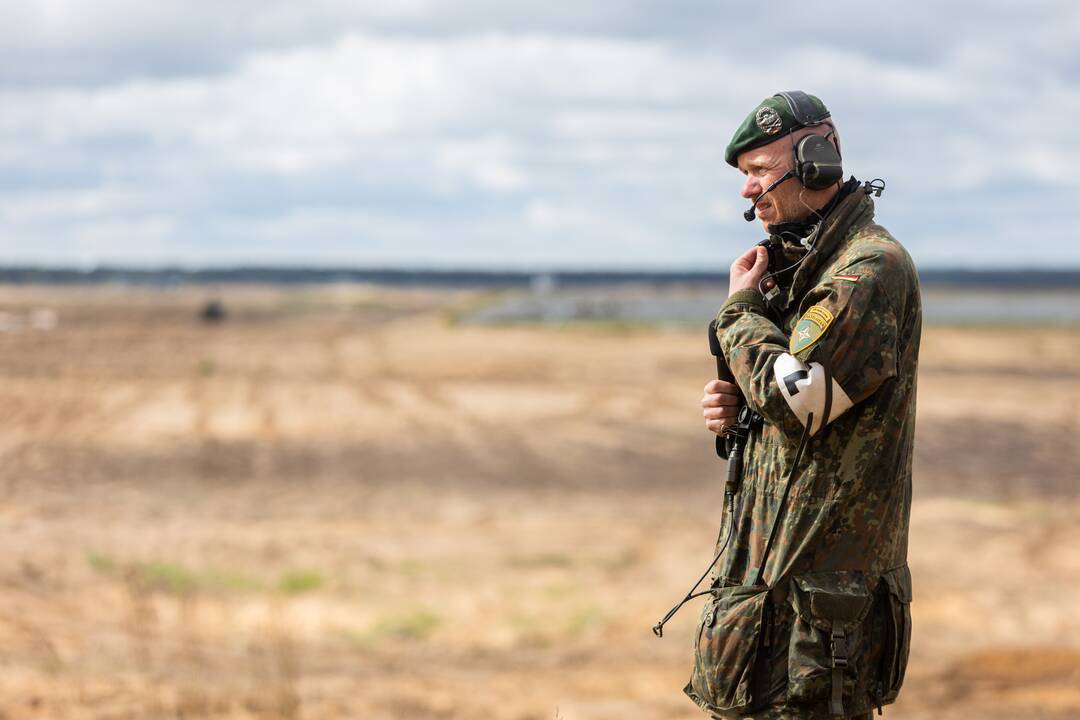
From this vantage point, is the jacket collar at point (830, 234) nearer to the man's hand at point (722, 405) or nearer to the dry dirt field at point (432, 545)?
the man's hand at point (722, 405)

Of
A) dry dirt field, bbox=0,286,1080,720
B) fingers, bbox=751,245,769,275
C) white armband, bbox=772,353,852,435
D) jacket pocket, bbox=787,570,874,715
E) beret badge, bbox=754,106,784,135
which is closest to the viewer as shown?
white armband, bbox=772,353,852,435

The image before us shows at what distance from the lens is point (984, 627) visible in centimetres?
796

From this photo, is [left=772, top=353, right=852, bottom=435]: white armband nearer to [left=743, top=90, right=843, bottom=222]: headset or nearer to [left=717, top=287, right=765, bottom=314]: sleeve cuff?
[left=717, top=287, right=765, bottom=314]: sleeve cuff

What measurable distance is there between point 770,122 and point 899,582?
3.64 feet

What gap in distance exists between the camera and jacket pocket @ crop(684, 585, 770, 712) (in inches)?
109

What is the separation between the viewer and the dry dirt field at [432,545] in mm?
6668

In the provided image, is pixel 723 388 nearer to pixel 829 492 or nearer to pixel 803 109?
pixel 829 492

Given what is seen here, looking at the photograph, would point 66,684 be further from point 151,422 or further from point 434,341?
point 434,341

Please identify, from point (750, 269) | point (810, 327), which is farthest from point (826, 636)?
point (750, 269)

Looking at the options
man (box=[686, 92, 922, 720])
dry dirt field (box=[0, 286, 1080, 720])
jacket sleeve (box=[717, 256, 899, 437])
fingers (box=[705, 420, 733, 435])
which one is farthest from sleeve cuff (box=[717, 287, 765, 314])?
dry dirt field (box=[0, 286, 1080, 720])

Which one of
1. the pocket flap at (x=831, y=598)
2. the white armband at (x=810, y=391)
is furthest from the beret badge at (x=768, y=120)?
the pocket flap at (x=831, y=598)

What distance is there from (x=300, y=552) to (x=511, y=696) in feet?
14.0

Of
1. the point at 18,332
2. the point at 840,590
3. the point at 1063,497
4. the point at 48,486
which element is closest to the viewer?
the point at 840,590

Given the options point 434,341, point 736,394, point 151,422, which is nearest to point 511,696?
point 736,394
